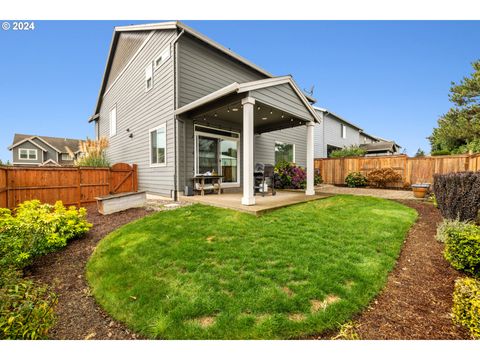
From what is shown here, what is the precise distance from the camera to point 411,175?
10867 mm

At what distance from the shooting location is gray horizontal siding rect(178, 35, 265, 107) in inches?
299

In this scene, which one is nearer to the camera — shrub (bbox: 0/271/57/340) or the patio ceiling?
shrub (bbox: 0/271/57/340)

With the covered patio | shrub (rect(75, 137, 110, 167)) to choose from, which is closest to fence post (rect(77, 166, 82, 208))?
shrub (rect(75, 137, 110, 167))

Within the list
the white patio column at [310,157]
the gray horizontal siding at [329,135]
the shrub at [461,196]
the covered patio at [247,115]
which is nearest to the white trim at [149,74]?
the covered patio at [247,115]

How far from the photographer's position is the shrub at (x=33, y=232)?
3.04 m

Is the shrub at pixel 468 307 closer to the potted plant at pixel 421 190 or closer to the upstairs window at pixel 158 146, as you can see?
the potted plant at pixel 421 190

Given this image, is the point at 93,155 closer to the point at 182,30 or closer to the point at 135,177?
the point at 135,177

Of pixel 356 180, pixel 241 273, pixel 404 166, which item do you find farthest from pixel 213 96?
pixel 404 166

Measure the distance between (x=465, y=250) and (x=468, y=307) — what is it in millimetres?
1284

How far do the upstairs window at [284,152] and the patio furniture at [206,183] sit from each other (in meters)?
4.66

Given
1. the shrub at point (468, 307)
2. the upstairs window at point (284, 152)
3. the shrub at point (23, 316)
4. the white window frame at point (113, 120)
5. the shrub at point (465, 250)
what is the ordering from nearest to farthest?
the shrub at point (23, 316) → the shrub at point (468, 307) → the shrub at point (465, 250) → the upstairs window at point (284, 152) → the white window frame at point (113, 120)

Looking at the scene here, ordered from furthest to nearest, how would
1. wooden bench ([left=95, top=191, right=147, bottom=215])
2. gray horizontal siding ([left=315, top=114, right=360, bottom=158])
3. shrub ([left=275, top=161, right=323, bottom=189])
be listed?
1. gray horizontal siding ([left=315, top=114, right=360, bottom=158])
2. shrub ([left=275, top=161, right=323, bottom=189])
3. wooden bench ([left=95, top=191, right=147, bottom=215])

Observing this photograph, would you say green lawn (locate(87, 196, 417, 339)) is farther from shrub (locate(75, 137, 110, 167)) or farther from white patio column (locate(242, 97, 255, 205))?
shrub (locate(75, 137, 110, 167))

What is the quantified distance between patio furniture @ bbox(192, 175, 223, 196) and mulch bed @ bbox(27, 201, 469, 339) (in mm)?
4001
